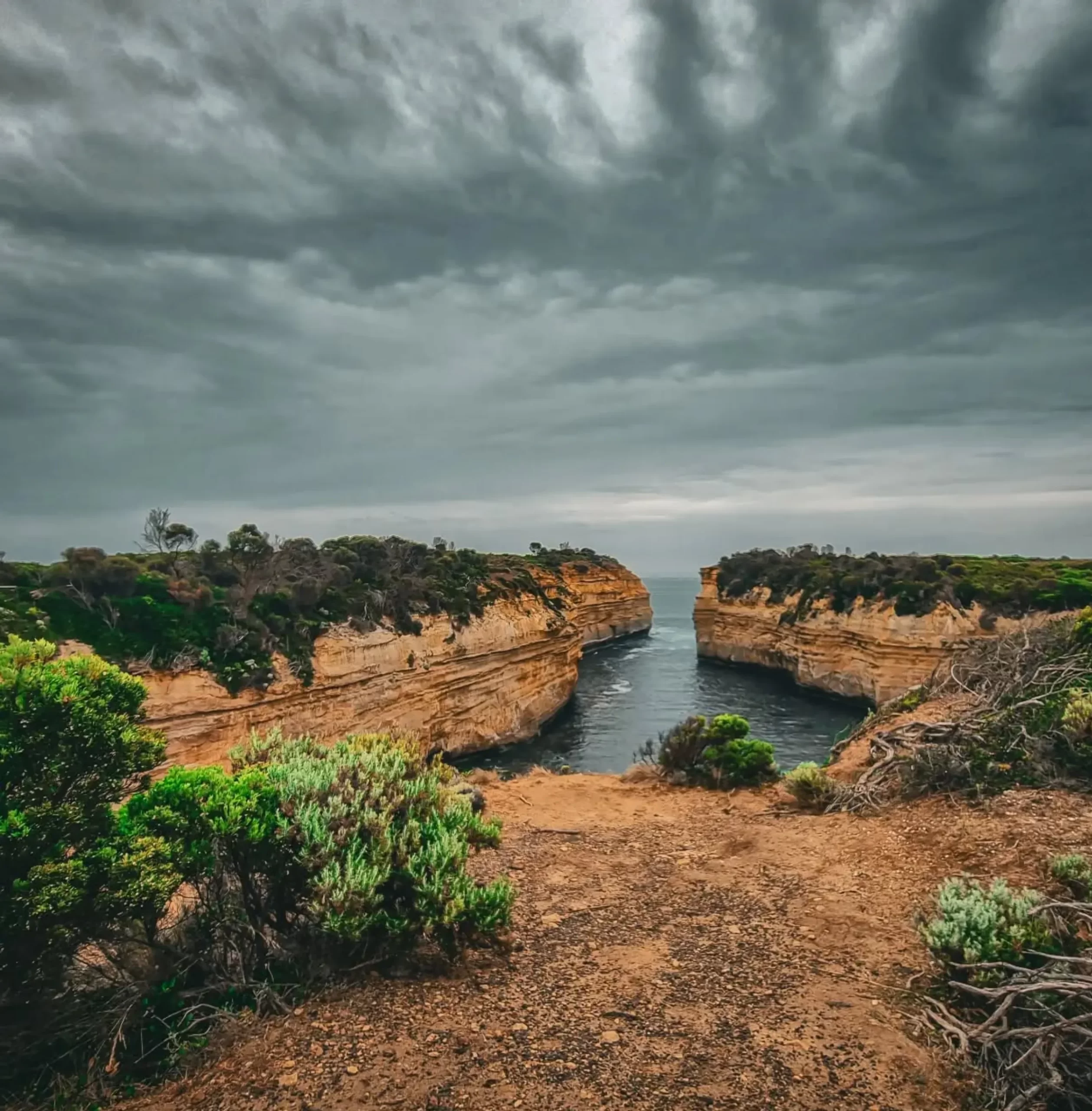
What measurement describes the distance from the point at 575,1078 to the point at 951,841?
7.64 metres

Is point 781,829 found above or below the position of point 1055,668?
below

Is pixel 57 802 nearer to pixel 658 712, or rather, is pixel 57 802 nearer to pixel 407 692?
pixel 407 692

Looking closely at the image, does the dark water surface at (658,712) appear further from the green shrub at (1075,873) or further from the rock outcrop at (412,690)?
the green shrub at (1075,873)

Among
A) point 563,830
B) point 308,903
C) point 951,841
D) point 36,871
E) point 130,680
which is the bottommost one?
point 563,830

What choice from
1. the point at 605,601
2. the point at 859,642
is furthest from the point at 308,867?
the point at 605,601

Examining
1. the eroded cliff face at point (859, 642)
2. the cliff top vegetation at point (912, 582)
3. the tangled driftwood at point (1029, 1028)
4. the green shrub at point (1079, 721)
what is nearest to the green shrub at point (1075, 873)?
the tangled driftwood at point (1029, 1028)

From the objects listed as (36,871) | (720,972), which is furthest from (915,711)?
(36,871)

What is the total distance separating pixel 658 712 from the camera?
44.3 metres

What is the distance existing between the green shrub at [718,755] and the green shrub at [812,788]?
2.19 meters

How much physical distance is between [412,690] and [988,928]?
1001 inches

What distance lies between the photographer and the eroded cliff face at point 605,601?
257ft

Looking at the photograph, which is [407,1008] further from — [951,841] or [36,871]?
[951,841]

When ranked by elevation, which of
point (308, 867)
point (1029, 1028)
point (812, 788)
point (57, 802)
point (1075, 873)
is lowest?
point (812, 788)

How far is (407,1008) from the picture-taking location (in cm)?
599
